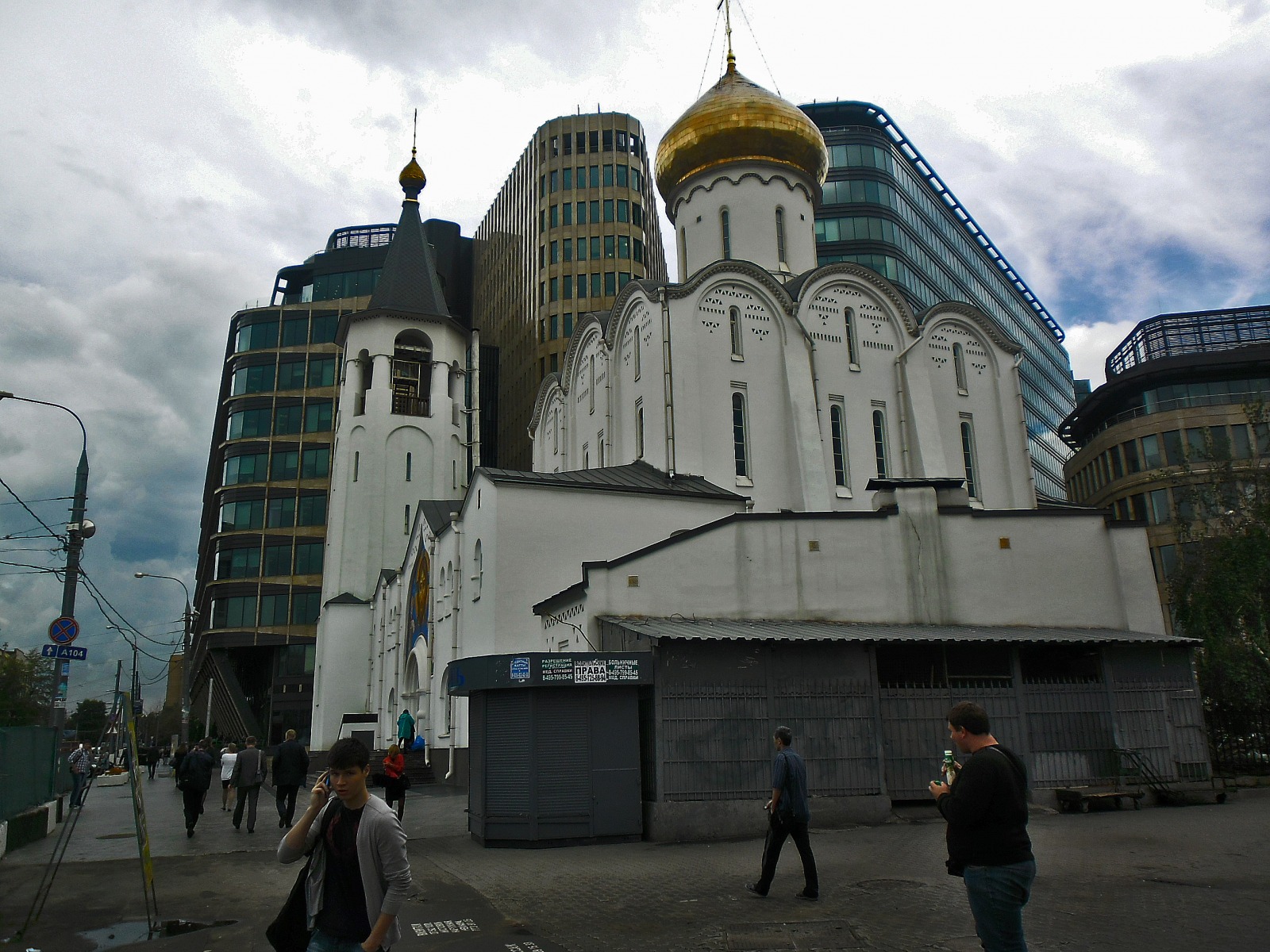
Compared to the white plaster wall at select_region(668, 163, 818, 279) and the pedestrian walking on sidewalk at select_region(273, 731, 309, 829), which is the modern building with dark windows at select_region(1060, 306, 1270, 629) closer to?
the white plaster wall at select_region(668, 163, 818, 279)

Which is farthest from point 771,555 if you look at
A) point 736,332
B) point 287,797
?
point 736,332

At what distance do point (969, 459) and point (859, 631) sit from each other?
45.4ft

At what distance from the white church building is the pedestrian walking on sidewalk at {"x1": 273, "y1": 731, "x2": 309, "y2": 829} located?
2.69 meters

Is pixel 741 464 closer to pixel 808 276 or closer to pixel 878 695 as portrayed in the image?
pixel 808 276

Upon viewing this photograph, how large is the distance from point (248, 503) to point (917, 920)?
5174 centimetres

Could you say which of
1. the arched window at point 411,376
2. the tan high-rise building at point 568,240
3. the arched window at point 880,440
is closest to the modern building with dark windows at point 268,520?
the tan high-rise building at point 568,240

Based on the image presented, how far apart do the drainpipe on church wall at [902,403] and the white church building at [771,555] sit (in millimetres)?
70

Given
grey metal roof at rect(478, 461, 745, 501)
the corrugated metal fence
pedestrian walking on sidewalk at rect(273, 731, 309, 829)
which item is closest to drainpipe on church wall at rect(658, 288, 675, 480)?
grey metal roof at rect(478, 461, 745, 501)

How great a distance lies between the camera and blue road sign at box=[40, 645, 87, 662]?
627 inches

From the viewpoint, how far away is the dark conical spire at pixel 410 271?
42.7 metres

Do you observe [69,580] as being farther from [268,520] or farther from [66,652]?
[268,520]

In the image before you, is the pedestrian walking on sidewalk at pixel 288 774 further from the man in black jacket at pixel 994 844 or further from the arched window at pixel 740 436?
the arched window at pixel 740 436

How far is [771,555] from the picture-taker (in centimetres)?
1722

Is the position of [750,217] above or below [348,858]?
above
